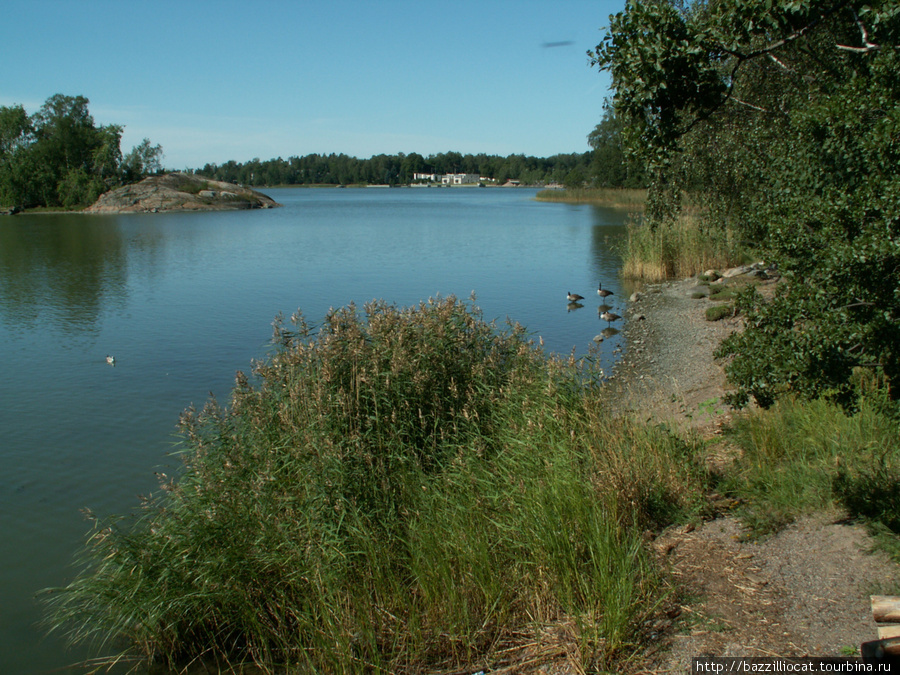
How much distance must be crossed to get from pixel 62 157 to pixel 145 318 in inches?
2801

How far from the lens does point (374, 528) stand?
5.89 meters

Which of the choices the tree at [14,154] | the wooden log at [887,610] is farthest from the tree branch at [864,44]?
the tree at [14,154]

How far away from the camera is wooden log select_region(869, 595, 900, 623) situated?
3.35 meters

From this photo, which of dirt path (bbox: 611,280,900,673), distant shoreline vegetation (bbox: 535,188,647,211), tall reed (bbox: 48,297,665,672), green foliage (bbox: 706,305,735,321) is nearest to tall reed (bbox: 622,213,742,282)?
green foliage (bbox: 706,305,735,321)

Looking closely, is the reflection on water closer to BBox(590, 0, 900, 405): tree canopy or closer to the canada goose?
the canada goose

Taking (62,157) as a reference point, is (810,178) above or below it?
below

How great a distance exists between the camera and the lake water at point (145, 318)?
8177 mm

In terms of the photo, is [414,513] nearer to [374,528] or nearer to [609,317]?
[374,528]

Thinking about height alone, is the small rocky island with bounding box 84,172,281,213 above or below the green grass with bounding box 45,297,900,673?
above

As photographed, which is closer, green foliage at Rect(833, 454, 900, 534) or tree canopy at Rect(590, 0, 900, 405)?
tree canopy at Rect(590, 0, 900, 405)

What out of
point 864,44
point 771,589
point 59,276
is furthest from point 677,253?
point 59,276

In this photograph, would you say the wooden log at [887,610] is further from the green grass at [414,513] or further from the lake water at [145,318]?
the lake water at [145,318]

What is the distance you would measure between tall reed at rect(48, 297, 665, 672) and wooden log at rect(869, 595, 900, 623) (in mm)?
1367

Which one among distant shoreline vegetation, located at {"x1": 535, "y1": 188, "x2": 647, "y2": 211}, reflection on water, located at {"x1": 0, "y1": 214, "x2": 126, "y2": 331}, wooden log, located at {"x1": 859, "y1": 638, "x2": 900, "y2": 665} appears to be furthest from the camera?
distant shoreline vegetation, located at {"x1": 535, "y1": 188, "x2": 647, "y2": 211}
